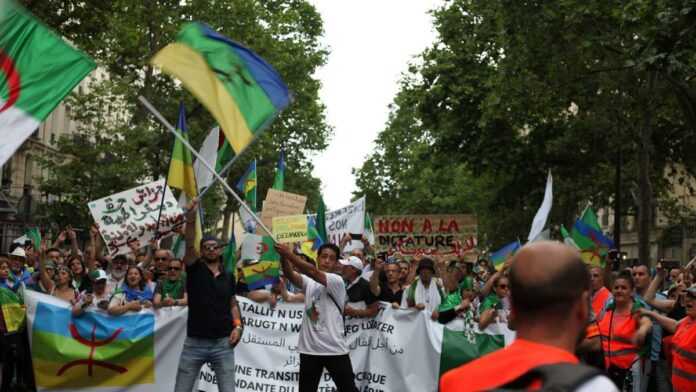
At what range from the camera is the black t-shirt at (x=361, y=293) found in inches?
476

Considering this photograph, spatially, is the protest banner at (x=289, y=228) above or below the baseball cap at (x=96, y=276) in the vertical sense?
above

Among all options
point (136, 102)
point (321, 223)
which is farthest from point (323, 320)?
point (136, 102)

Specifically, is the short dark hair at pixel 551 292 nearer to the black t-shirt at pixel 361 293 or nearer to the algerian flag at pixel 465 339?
the black t-shirt at pixel 361 293

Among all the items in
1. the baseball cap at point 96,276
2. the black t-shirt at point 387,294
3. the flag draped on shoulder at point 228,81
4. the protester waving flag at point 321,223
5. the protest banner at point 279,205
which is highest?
the flag draped on shoulder at point 228,81

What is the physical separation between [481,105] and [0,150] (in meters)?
22.2

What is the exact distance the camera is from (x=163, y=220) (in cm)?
1617

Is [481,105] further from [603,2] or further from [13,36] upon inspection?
[13,36]

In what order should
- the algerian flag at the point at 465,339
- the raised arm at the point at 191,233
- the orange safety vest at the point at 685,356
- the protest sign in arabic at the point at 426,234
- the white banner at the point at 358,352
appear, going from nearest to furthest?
the raised arm at the point at 191,233, the orange safety vest at the point at 685,356, the algerian flag at the point at 465,339, the white banner at the point at 358,352, the protest sign in arabic at the point at 426,234

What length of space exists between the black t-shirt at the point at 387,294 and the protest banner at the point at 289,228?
1767 millimetres

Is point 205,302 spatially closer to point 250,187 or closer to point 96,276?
point 96,276

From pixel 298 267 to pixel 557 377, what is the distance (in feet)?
21.6

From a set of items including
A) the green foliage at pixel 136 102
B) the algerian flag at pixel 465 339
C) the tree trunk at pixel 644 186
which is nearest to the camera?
the algerian flag at pixel 465 339

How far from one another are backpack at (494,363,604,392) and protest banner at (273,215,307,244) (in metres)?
12.1

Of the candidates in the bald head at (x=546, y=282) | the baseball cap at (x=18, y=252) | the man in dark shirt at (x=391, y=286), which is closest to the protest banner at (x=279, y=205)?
the man in dark shirt at (x=391, y=286)
